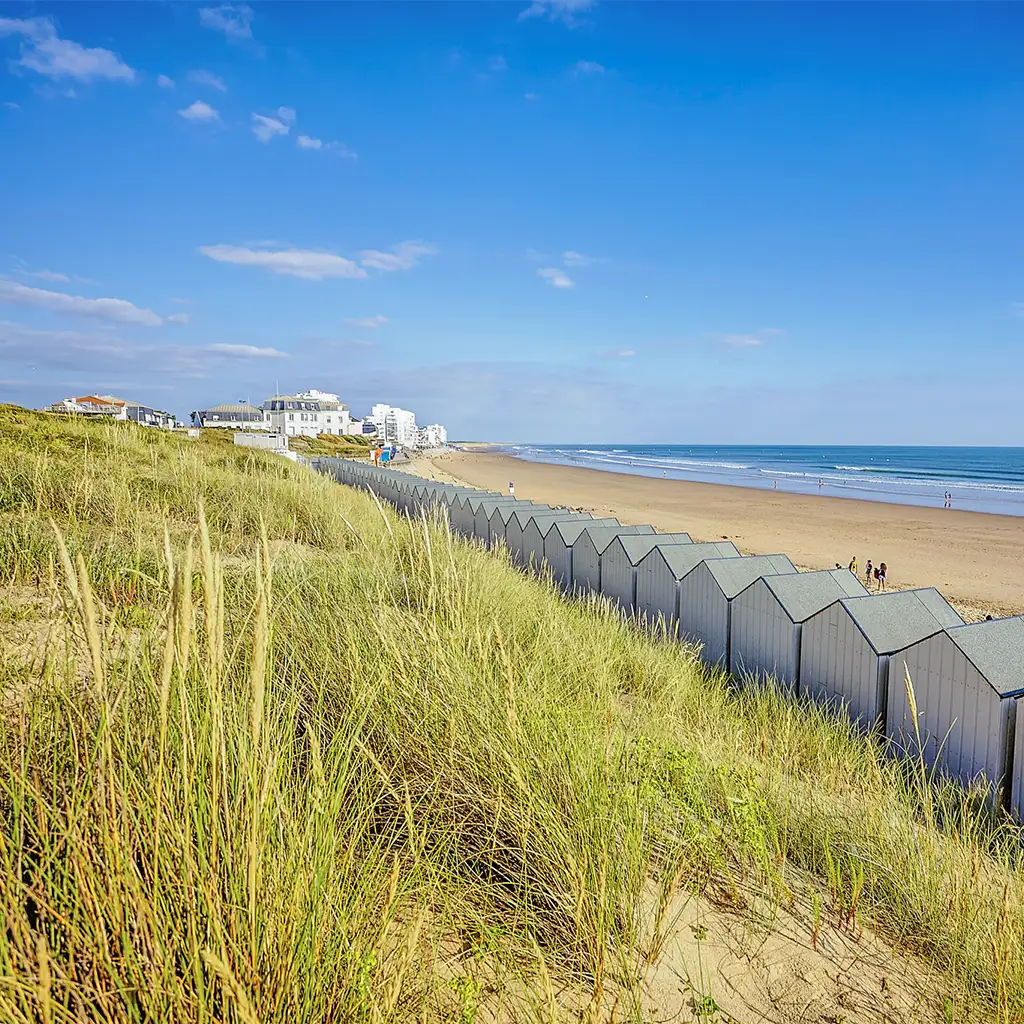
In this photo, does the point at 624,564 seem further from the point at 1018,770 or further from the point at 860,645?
the point at 1018,770

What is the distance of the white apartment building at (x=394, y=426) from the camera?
466 ft

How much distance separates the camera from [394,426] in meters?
147

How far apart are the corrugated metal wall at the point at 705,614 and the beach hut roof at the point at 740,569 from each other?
0.36 ft

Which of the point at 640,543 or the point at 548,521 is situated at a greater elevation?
the point at 548,521

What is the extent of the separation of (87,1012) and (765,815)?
2893 millimetres

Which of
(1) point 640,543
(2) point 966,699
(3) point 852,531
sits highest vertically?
(1) point 640,543

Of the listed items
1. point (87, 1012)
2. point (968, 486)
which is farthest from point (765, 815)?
point (968, 486)

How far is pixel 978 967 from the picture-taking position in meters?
2.48

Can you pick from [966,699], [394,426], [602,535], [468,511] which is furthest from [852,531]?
[394,426]

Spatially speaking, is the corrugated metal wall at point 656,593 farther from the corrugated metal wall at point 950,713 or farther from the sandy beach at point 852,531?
the sandy beach at point 852,531

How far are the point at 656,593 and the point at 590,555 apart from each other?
1696 millimetres

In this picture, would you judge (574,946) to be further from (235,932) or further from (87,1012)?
(87,1012)

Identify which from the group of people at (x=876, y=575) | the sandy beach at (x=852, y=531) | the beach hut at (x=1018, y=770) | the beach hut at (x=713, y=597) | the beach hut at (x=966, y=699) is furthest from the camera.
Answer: the sandy beach at (x=852, y=531)

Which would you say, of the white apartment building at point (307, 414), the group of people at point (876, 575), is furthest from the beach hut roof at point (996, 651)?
the white apartment building at point (307, 414)
